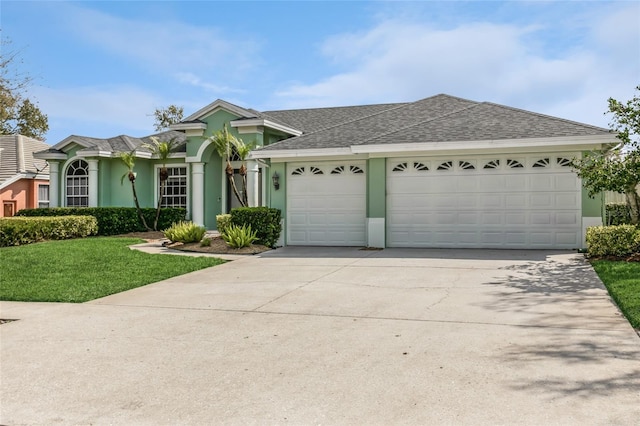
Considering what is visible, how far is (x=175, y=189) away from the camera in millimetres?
22234

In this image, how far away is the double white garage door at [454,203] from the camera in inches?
552

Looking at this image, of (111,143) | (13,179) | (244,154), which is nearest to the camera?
(244,154)

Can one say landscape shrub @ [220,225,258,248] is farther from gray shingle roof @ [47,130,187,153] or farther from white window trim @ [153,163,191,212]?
gray shingle roof @ [47,130,187,153]

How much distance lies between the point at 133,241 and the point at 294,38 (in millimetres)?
9191

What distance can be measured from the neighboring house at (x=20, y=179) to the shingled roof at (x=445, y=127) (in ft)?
52.0

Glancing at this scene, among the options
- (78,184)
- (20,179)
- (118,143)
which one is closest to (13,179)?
(20,179)

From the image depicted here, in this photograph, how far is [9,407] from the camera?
4.10m

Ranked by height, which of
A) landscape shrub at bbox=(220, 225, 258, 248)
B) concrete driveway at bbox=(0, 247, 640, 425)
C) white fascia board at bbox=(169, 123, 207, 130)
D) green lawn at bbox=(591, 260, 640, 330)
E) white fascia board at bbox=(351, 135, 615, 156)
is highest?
white fascia board at bbox=(169, 123, 207, 130)

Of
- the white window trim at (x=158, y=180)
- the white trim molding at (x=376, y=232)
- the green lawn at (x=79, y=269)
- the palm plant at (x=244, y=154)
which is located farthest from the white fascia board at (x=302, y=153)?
the white window trim at (x=158, y=180)

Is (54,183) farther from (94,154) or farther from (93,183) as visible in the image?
(94,154)

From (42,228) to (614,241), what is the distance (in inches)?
654

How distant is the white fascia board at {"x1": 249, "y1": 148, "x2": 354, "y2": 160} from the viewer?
15445mm

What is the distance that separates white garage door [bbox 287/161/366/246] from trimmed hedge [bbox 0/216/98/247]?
7.86m

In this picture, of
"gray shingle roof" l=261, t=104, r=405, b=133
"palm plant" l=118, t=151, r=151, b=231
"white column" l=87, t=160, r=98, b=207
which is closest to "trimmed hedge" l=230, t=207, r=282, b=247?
"gray shingle roof" l=261, t=104, r=405, b=133
